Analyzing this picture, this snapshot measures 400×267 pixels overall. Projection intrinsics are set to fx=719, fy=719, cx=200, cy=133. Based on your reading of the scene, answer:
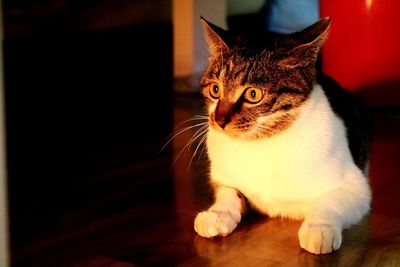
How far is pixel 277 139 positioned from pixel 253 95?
0.43ft

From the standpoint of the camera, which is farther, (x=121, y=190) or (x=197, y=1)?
(x=197, y=1)

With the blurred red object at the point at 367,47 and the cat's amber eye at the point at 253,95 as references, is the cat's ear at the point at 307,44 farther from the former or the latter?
the blurred red object at the point at 367,47

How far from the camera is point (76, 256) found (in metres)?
1.62

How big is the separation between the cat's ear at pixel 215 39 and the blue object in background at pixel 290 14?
2175 millimetres

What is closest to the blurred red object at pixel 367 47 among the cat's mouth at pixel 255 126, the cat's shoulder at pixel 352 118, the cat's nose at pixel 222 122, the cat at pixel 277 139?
the cat's shoulder at pixel 352 118

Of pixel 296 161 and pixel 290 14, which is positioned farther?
pixel 290 14

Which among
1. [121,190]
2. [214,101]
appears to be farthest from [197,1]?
[214,101]

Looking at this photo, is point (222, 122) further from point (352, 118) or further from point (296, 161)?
point (352, 118)

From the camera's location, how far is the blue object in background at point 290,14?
13.0 feet

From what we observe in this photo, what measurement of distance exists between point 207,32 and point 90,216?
572mm

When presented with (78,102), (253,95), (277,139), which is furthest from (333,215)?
(78,102)

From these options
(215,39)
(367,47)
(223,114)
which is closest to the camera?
(223,114)

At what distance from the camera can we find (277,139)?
5.74 feet

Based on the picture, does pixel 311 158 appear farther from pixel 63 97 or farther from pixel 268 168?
pixel 63 97
